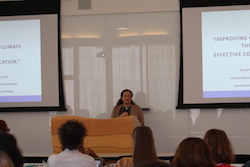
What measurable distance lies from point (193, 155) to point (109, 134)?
9.59 ft

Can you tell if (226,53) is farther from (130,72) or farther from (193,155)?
(193,155)

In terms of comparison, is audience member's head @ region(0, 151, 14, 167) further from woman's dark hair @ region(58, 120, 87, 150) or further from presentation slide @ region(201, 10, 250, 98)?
presentation slide @ region(201, 10, 250, 98)

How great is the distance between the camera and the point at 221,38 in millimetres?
6723

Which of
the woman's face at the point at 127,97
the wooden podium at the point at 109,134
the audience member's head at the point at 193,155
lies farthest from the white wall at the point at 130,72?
the audience member's head at the point at 193,155

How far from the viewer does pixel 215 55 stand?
22.1 feet

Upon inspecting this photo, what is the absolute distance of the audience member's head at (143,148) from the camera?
3125mm

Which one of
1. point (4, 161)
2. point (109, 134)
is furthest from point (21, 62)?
point (4, 161)

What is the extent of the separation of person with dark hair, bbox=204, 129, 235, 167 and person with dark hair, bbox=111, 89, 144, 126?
3.29 metres

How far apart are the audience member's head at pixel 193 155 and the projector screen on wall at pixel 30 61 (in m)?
4.88

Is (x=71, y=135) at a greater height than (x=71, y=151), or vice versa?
(x=71, y=135)

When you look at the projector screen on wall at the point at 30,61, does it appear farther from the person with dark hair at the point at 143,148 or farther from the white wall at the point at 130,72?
the person with dark hair at the point at 143,148

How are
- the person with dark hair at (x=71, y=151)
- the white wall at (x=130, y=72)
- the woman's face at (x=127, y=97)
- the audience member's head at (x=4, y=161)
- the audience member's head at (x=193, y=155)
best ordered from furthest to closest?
the white wall at (x=130, y=72)
the woman's face at (x=127, y=97)
the person with dark hair at (x=71, y=151)
the audience member's head at (x=193, y=155)
the audience member's head at (x=4, y=161)

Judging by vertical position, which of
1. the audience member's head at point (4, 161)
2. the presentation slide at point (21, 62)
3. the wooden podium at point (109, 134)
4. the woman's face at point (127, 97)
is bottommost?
the wooden podium at point (109, 134)

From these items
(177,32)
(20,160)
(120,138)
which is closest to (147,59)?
(177,32)
